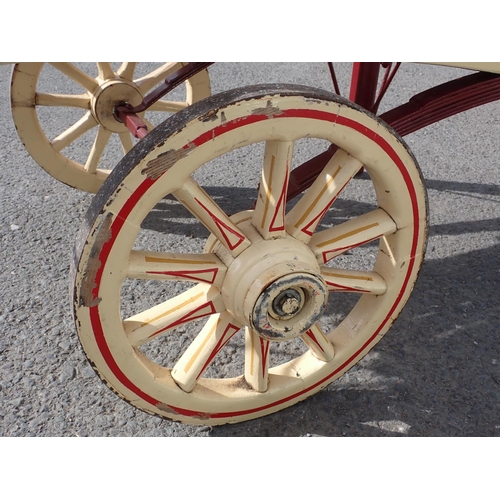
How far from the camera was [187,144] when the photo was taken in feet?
3.09

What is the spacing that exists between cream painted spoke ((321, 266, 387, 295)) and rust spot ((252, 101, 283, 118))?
391 mm

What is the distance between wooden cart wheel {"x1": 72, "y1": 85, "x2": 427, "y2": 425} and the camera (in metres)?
0.96

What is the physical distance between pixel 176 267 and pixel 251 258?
0.14m

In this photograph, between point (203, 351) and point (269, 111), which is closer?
point (269, 111)

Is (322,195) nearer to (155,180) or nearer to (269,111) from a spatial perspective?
(269,111)

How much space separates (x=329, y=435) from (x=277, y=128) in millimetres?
772

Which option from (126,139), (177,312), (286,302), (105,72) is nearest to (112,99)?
(105,72)

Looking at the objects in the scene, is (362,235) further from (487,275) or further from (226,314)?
(487,275)

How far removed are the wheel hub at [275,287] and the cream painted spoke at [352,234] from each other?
45 mm

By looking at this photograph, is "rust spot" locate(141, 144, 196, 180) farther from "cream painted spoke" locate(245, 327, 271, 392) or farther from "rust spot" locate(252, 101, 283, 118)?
"cream painted spoke" locate(245, 327, 271, 392)

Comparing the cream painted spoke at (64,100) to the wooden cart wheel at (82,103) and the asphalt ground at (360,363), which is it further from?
the asphalt ground at (360,363)

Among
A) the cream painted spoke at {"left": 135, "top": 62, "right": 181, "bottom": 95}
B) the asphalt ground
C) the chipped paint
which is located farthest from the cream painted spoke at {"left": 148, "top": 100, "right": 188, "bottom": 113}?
the chipped paint

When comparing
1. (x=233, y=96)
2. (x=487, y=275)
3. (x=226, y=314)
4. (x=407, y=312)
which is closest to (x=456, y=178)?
(x=487, y=275)

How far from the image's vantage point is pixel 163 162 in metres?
0.95
